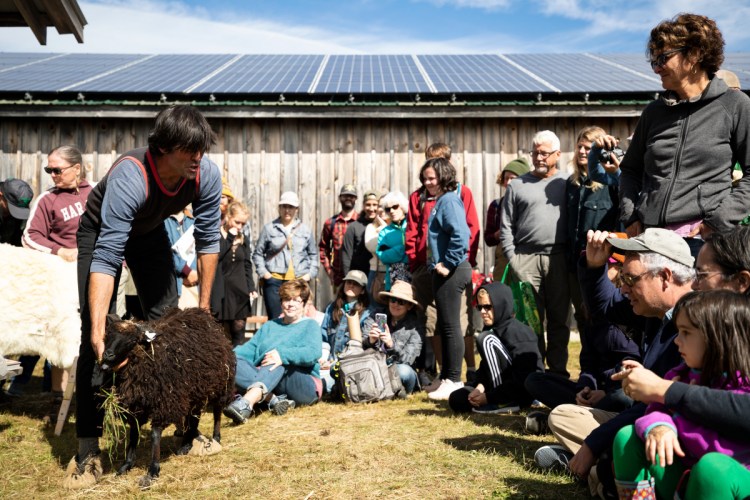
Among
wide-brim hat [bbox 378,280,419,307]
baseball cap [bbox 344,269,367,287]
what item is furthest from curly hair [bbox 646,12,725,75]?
baseball cap [bbox 344,269,367,287]

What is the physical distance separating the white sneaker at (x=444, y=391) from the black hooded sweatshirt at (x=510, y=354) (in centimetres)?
78

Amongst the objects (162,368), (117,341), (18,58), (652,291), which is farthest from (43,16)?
(18,58)

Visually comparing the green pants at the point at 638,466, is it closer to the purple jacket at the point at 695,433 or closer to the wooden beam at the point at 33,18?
the purple jacket at the point at 695,433

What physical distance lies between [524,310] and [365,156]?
421 cm

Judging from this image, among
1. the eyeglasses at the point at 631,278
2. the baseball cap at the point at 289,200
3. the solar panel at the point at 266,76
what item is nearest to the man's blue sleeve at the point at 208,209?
the eyeglasses at the point at 631,278

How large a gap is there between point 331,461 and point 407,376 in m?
2.60

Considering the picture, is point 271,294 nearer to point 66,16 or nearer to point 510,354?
point 510,354

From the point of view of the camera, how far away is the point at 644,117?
4355 mm

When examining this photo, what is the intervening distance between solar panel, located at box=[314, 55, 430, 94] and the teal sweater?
428 cm

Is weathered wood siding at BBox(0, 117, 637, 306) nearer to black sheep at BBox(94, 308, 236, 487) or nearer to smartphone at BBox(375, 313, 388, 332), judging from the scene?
smartphone at BBox(375, 313, 388, 332)

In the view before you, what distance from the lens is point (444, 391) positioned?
663 centimetres

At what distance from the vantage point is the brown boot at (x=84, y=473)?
401 centimetres

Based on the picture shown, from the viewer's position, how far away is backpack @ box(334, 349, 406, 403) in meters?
6.59

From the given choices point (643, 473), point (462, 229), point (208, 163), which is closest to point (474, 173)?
point (462, 229)
